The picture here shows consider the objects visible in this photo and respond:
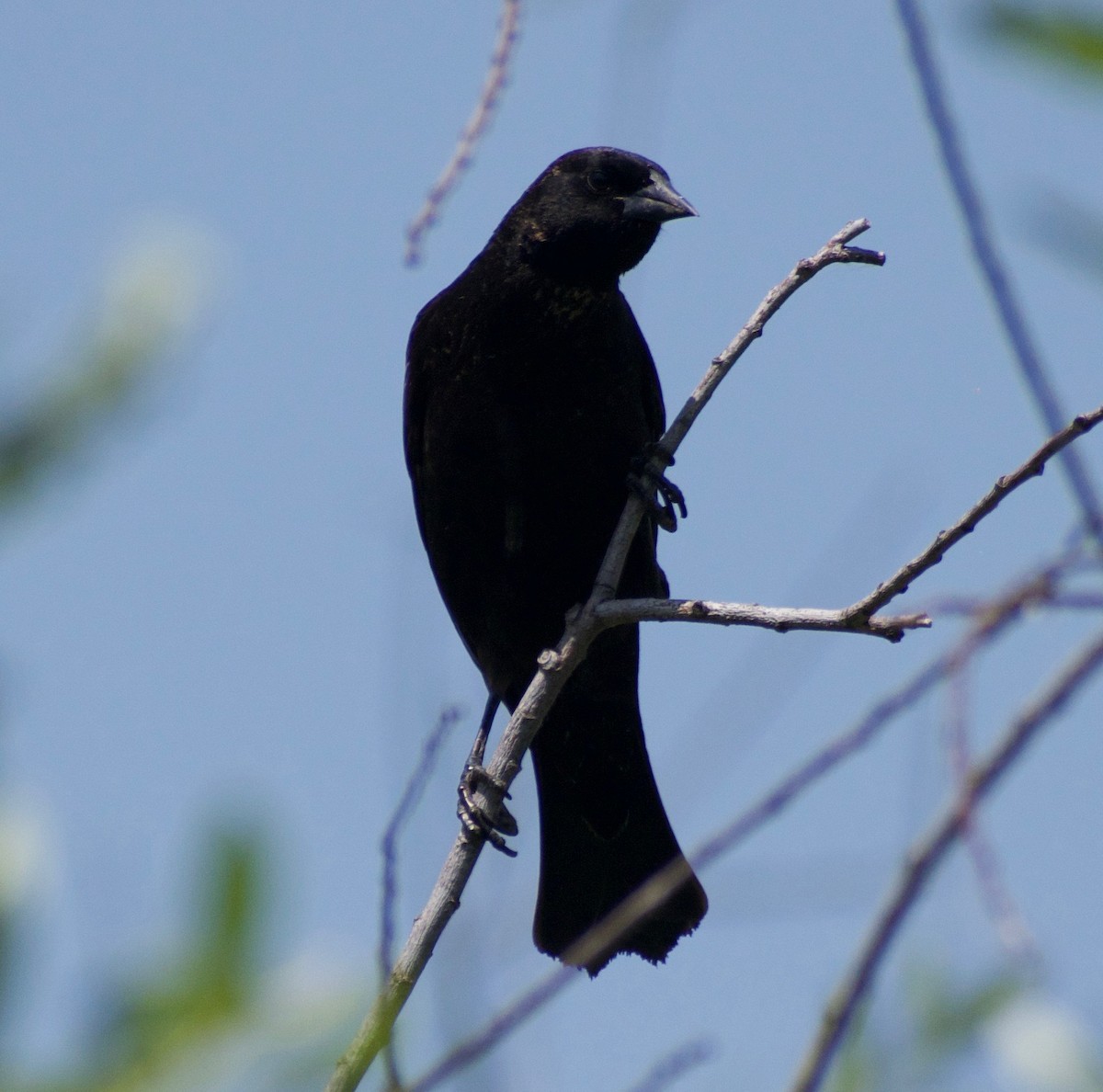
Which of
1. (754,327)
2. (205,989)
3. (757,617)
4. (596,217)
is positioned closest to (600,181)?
(596,217)

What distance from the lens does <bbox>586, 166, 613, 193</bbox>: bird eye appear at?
4.35 meters

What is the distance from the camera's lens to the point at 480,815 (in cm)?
360

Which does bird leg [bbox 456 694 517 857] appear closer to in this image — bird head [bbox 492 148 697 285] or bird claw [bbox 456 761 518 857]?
bird claw [bbox 456 761 518 857]

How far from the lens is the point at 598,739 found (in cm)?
432

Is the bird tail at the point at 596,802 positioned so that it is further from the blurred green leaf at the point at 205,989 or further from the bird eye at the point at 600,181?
the blurred green leaf at the point at 205,989

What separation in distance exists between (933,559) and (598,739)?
6.98ft

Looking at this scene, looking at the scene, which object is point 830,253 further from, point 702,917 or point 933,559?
point 702,917

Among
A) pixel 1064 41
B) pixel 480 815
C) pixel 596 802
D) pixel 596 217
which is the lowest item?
pixel 596 802

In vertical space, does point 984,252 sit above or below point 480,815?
above

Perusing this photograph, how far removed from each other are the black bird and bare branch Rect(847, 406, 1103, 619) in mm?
1406

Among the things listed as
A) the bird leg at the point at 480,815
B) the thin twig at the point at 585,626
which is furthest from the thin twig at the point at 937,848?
the bird leg at the point at 480,815

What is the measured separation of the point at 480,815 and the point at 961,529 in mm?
1670

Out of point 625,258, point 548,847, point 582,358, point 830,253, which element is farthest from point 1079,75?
point 548,847

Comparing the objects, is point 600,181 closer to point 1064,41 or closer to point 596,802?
point 596,802
